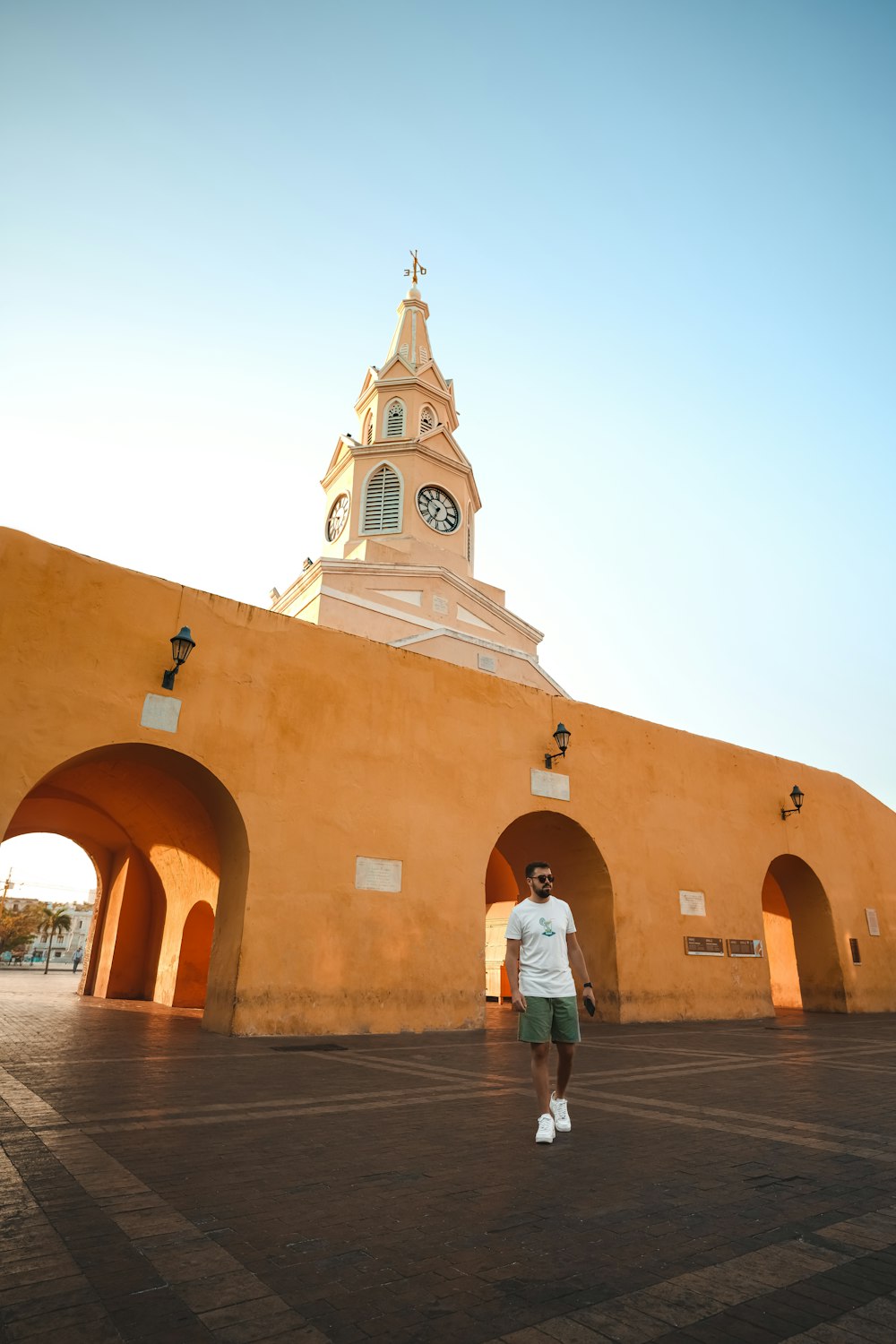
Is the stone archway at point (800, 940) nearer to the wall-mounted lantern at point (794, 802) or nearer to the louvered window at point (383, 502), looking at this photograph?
the wall-mounted lantern at point (794, 802)

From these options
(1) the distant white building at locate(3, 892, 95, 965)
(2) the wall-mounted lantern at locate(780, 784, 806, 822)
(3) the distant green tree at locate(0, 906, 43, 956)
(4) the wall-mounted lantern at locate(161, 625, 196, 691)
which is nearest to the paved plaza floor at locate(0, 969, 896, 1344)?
(4) the wall-mounted lantern at locate(161, 625, 196, 691)

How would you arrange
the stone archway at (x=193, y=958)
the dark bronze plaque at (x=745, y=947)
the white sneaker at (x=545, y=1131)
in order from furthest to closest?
the dark bronze plaque at (x=745, y=947)
the stone archway at (x=193, y=958)
the white sneaker at (x=545, y=1131)

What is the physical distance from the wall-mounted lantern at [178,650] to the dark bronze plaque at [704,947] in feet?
33.0

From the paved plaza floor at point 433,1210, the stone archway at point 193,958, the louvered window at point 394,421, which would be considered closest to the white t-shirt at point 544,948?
the paved plaza floor at point 433,1210

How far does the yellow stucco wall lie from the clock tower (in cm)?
881

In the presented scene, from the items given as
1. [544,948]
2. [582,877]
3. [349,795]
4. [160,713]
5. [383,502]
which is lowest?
[544,948]

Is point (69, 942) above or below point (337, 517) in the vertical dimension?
below

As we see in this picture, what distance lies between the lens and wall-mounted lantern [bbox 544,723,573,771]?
12946 millimetres

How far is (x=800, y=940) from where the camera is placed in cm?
1738

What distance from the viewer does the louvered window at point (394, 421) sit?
29.8 m

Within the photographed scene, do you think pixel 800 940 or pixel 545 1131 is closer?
pixel 545 1131

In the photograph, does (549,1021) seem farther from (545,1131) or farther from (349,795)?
(349,795)

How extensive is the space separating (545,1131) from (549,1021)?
65cm

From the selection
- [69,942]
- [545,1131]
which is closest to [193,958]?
[545,1131]
